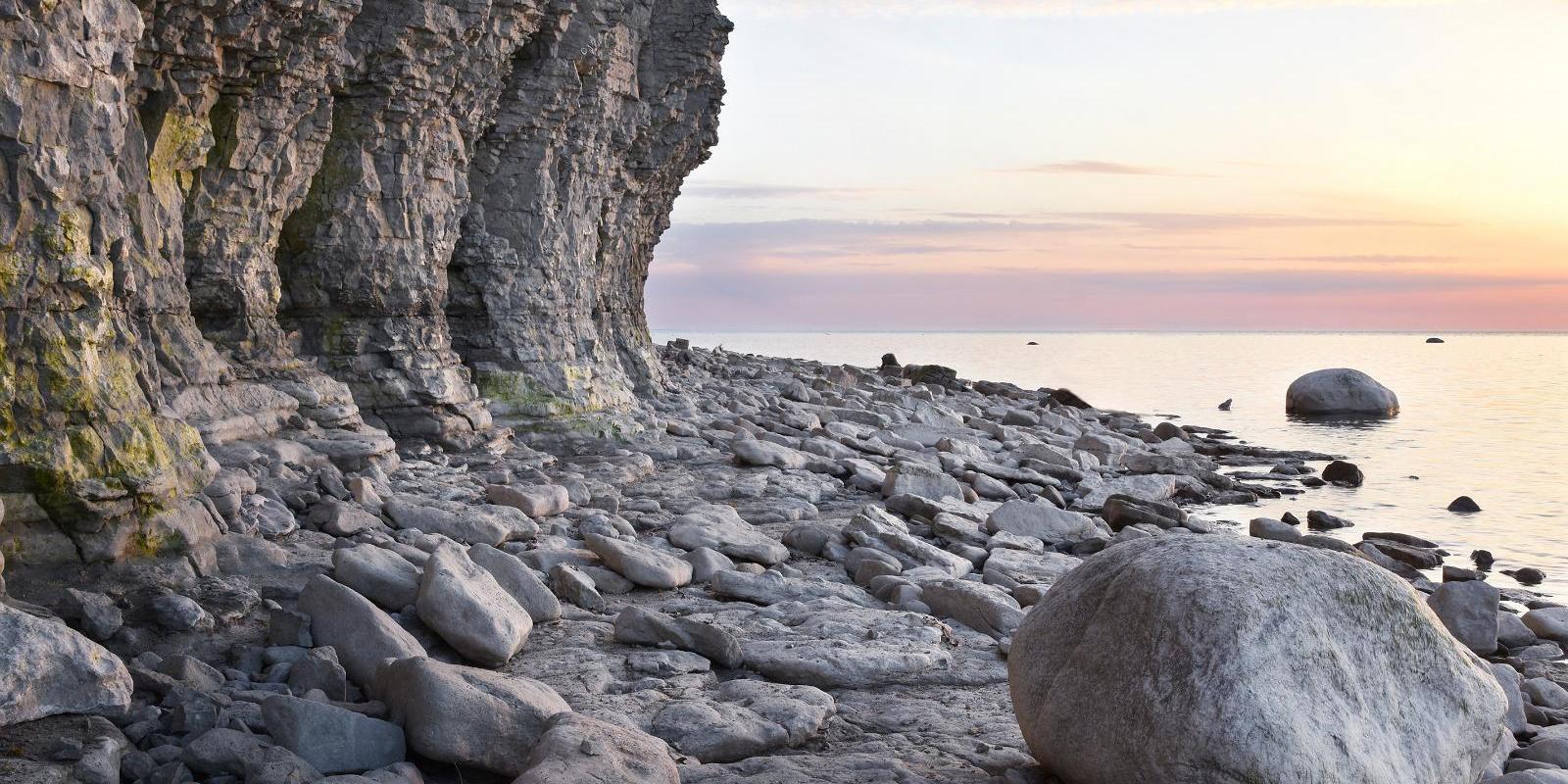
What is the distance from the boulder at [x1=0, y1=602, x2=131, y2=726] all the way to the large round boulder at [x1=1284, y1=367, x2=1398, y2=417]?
108 feet

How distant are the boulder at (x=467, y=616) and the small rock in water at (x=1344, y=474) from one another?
16.9 metres

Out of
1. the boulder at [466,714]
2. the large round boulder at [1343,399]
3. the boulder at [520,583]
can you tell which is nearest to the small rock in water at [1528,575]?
the boulder at [520,583]

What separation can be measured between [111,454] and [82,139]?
1.57 m

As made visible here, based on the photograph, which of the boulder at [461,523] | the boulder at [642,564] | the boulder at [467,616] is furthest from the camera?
the boulder at [461,523]

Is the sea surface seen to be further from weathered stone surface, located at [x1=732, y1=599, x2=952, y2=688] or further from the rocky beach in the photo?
weathered stone surface, located at [x1=732, y1=599, x2=952, y2=688]

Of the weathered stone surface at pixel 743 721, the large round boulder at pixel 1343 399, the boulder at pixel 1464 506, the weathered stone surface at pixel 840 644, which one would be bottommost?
the weathered stone surface at pixel 743 721

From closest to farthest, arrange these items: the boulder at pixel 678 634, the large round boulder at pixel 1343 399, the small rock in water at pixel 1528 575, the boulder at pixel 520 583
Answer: the boulder at pixel 678 634, the boulder at pixel 520 583, the small rock in water at pixel 1528 575, the large round boulder at pixel 1343 399

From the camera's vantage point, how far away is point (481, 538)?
7.93 metres

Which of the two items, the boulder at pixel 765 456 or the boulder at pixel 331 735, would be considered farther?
the boulder at pixel 765 456

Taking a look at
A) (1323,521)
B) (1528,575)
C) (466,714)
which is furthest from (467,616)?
(1323,521)

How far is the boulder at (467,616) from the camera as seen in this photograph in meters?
5.68

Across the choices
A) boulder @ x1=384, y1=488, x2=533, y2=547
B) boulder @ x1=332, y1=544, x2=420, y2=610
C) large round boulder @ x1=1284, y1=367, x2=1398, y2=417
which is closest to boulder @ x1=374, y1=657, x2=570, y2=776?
boulder @ x1=332, y1=544, x2=420, y2=610

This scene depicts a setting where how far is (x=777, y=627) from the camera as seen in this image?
21.7 ft

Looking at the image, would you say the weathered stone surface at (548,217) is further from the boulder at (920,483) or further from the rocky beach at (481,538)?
the boulder at (920,483)
